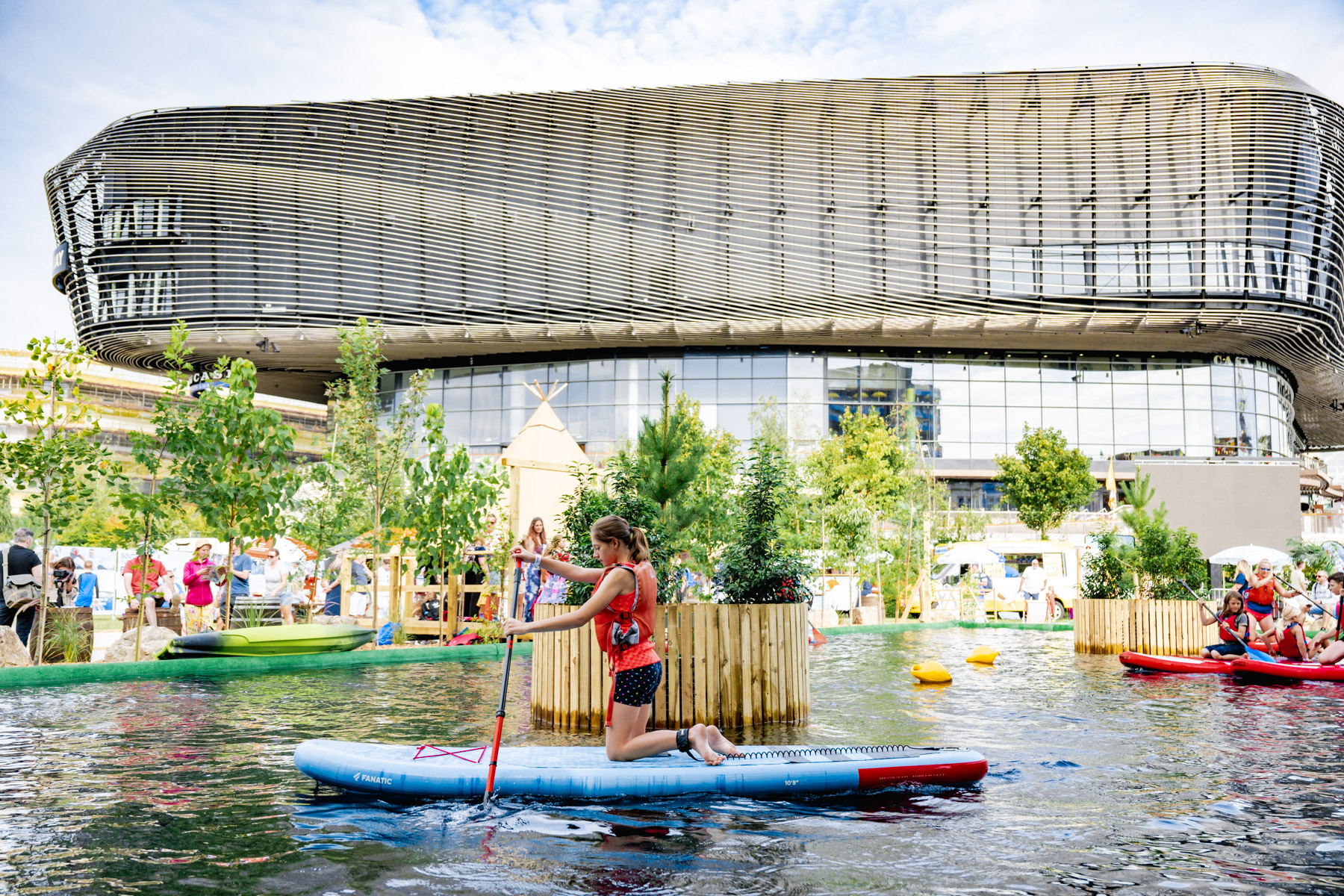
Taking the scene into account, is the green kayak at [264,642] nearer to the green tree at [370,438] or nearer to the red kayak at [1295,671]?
the green tree at [370,438]

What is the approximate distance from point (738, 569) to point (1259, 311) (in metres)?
40.8

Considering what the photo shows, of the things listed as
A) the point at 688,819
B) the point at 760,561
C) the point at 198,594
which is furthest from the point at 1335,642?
the point at 198,594

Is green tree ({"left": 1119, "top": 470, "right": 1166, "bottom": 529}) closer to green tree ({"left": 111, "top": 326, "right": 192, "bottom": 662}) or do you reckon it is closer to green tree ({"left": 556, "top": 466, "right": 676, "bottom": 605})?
green tree ({"left": 556, "top": 466, "right": 676, "bottom": 605})

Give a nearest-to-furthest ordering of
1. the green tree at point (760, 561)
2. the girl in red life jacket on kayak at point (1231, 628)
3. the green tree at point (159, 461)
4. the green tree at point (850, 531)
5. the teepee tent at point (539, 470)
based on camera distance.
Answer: the green tree at point (760, 561) < the green tree at point (159, 461) < the girl in red life jacket on kayak at point (1231, 628) < the teepee tent at point (539, 470) < the green tree at point (850, 531)

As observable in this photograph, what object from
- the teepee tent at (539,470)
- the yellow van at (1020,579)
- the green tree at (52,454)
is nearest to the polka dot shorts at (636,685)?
the green tree at (52,454)

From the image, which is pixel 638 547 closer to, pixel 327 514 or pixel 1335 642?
pixel 1335 642

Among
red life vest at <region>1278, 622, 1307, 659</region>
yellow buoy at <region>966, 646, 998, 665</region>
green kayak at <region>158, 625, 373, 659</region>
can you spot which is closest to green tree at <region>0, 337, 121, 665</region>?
green kayak at <region>158, 625, 373, 659</region>

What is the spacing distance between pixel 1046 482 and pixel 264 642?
32.4m

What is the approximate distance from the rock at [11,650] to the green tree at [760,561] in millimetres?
8344

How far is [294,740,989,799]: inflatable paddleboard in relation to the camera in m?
6.09

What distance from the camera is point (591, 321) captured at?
4453 centimetres

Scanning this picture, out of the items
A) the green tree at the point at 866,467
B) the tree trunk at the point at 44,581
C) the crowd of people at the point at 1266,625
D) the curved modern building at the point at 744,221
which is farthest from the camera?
the curved modern building at the point at 744,221

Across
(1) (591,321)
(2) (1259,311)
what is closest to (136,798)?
(1) (591,321)

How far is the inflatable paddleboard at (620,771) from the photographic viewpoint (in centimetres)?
609
